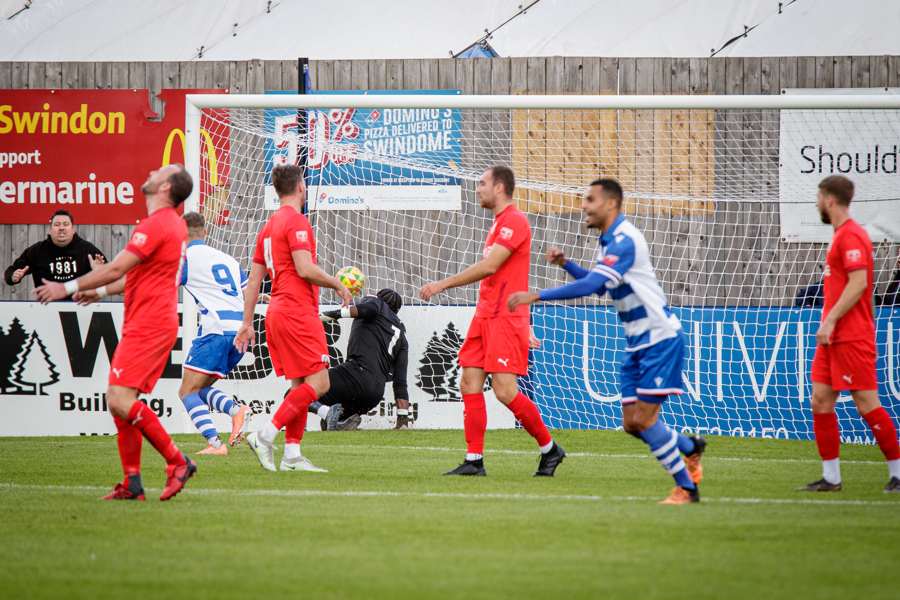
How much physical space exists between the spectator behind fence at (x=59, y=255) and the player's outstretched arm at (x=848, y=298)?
741cm

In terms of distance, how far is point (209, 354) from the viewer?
24.0 feet

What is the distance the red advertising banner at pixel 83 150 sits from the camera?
12219 mm

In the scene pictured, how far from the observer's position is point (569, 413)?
9.62 m

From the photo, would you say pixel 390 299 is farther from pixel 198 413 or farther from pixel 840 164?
pixel 840 164

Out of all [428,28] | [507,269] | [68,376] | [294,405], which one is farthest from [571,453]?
[428,28]

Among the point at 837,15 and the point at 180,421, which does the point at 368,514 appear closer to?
the point at 180,421

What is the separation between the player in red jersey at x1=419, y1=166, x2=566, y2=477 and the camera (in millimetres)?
6059

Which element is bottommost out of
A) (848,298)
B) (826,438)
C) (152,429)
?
(826,438)

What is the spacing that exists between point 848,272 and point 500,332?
2.28 metres

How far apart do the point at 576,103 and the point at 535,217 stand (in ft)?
12.5

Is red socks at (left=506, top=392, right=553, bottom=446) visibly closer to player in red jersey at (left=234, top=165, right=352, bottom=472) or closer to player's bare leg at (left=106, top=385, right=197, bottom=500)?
player in red jersey at (left=234, top=165, right=352, bottom=472)

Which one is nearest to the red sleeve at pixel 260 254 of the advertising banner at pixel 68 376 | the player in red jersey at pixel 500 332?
the player in red jersey at pixel 500 332

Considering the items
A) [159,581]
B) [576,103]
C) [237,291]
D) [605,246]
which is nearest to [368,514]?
[159,581]

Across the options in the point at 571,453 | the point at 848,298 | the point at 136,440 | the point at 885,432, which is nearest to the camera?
the point at 136,440
